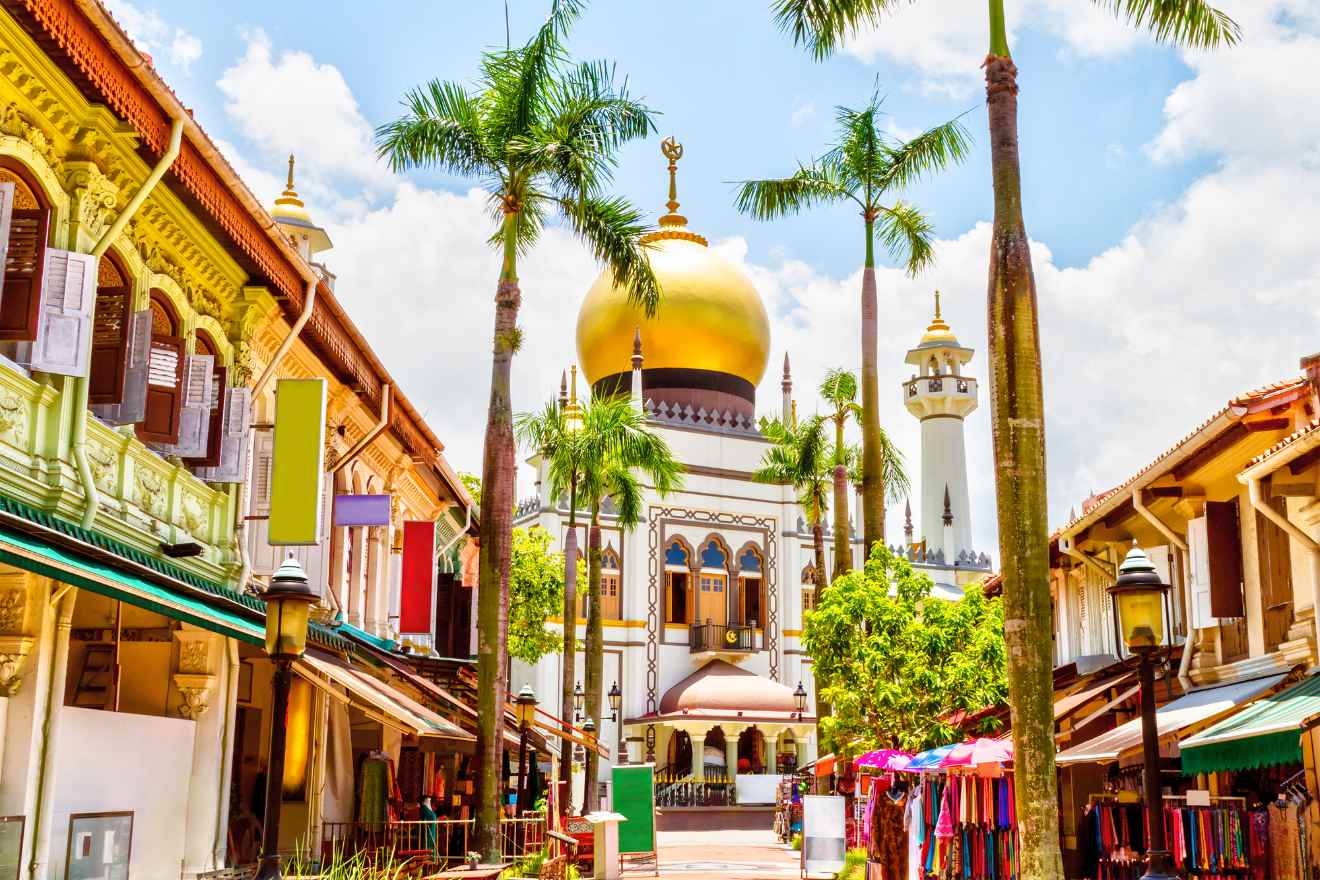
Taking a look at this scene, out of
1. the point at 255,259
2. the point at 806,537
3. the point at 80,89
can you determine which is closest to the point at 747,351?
the point at 806,537

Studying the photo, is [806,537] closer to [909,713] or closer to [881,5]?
[909,713]

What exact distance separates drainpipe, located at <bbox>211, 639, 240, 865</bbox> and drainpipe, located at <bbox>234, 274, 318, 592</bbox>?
32.0 inches

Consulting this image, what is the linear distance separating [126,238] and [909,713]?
12.4 meters

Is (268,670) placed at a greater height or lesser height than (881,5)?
lesser

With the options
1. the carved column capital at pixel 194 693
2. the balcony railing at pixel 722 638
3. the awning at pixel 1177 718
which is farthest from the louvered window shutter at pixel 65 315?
the balcony railing at pixel 722 638

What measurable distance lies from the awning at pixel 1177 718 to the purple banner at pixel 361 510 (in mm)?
10415

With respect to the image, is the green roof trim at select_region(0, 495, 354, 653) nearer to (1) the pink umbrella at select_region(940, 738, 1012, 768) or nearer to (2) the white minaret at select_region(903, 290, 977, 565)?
(1) the pink umbrella at select_region(940, 738, 1012, 768)

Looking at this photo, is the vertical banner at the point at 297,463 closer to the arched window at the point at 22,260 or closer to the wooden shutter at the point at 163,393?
the wooden shutter at the point at 163,393

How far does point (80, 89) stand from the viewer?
1232 centimetres

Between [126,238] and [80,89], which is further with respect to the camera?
[126,238]

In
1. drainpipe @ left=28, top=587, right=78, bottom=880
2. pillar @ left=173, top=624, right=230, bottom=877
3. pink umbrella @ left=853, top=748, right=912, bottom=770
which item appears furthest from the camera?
pink umbrella @ left=853, top=748, right=912, bottom=770

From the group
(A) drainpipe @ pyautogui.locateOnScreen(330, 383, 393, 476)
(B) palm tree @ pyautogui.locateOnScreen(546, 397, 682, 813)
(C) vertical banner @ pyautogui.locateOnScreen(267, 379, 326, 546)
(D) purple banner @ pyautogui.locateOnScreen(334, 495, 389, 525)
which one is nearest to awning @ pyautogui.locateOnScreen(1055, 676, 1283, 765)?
(C) vertical banner @ pyautogui.locateOnScreen(267, 379, 326, 546)

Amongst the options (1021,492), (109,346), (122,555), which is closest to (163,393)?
(109,346)

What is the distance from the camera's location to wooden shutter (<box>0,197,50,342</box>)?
11.6 metres
